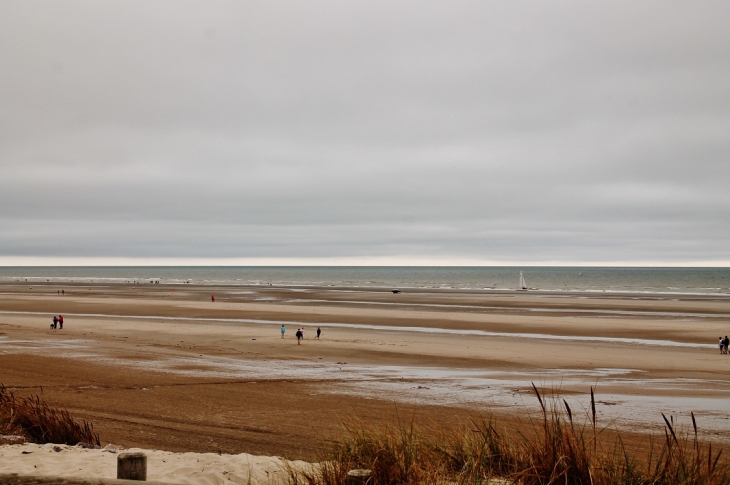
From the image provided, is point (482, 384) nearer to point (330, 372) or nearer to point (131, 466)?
point (330, 372)

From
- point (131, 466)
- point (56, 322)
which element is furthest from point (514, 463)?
point (56, 322)

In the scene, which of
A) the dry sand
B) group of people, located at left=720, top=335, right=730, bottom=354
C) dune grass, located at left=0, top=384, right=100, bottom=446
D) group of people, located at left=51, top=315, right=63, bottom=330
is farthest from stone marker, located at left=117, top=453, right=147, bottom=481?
group of people, located at left=51, top=315, right=63, bottom=330

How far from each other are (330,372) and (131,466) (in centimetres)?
1762

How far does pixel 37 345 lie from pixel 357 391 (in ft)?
59.0

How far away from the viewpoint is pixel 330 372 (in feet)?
75.0

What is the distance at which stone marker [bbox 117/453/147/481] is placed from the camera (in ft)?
17.9

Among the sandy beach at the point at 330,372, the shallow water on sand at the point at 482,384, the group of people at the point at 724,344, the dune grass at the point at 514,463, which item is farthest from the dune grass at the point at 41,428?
the group of people at the point at 724,344

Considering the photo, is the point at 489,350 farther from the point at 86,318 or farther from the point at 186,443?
the point at 86,318

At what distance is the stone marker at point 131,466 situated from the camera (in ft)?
17.9

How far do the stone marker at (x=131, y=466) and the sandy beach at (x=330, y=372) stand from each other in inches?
164

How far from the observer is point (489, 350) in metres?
30.8

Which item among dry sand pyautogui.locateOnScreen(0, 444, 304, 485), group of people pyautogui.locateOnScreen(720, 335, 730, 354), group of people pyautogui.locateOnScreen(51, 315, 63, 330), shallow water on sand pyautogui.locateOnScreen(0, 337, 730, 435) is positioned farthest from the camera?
group of people pyautogui.locateOnScreen(51, 315, 63, 330)

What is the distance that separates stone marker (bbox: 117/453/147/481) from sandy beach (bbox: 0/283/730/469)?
4157 mm

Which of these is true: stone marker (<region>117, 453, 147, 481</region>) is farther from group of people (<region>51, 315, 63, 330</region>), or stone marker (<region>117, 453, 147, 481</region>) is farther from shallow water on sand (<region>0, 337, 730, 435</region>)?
group of people (<region>51, 315, 63, 330</region>)
